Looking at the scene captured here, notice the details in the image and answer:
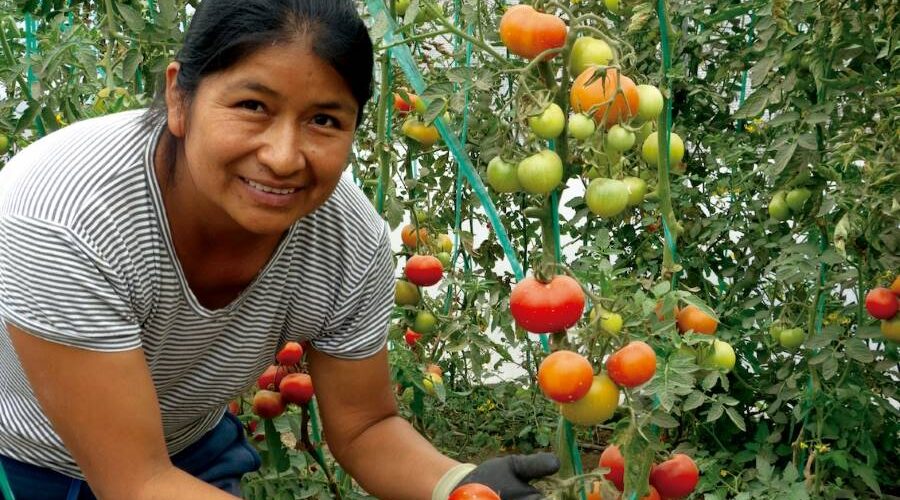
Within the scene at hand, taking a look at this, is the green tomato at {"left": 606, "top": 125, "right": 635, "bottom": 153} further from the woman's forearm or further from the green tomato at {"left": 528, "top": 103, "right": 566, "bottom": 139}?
the woman's forearm

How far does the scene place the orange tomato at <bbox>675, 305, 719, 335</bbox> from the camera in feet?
4.90

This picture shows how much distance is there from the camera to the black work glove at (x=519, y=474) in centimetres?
139

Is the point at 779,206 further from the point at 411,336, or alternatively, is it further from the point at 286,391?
the point at 286,391

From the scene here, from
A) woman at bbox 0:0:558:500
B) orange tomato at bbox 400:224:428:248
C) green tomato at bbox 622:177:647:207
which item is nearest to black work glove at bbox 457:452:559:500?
woman at bbox 0:0:558:500

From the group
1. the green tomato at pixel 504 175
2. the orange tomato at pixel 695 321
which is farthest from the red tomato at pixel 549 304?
the orange tomato at pixel 695 321

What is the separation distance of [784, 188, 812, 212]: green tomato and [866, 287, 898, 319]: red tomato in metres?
0.20

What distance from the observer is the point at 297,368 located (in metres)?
2.00

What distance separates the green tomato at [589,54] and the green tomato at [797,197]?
89 centimetres

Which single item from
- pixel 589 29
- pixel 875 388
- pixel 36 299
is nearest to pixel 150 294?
pixel 36 299

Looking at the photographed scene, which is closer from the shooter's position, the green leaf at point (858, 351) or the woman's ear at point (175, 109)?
the woman's ear at point (175, 109)

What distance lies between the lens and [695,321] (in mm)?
1510

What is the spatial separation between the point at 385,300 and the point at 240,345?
8.7 inches

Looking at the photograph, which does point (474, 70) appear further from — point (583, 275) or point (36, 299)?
point (36, 299)

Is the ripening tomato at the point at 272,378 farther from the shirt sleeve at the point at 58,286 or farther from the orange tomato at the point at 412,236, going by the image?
the shirt sleeve at the point at 58,286
